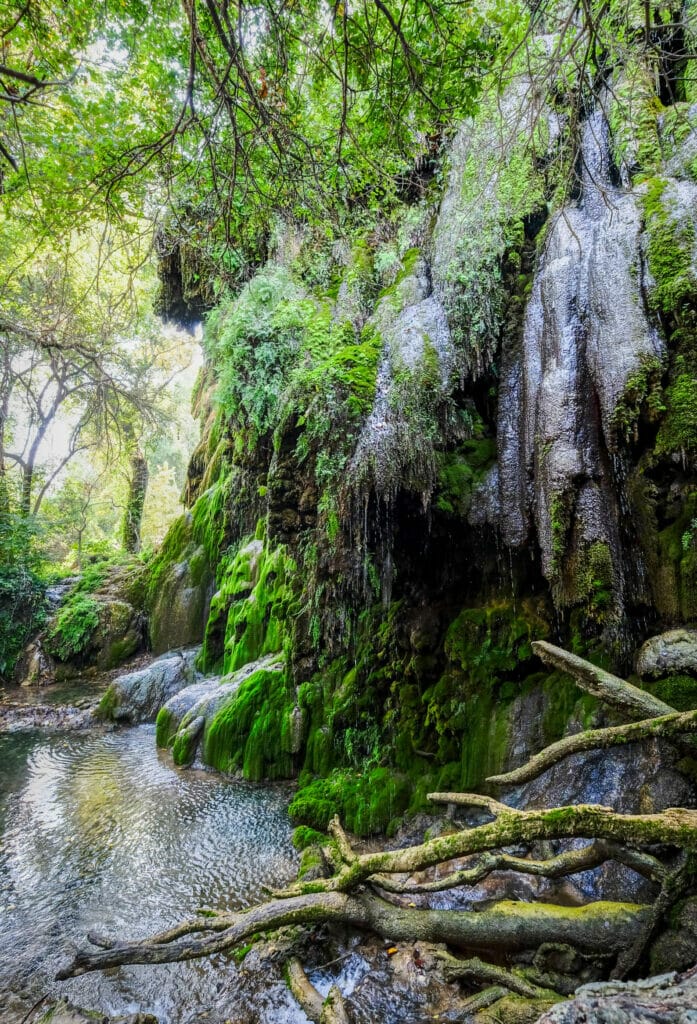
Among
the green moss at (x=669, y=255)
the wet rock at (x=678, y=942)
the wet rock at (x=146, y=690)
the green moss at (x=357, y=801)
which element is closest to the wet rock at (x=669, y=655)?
the wet rock at (x=678, y=942)

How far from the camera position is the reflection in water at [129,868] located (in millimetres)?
3141

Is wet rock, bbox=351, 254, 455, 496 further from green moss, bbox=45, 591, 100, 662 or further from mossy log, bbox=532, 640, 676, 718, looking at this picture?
green moss, bbox=45, 591, 100, 662

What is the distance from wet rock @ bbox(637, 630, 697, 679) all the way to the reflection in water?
3.07 m

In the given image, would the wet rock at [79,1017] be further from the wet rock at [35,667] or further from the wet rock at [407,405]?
the wet rock at [35,667]

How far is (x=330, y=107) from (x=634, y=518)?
21.0 ft

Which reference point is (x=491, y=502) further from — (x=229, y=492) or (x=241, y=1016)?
(x=229, y=492)

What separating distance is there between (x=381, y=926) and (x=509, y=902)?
2.78 feet

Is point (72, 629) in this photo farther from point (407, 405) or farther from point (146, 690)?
point (407, 405)

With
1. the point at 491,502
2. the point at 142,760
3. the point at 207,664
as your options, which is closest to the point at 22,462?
the point at 207,664

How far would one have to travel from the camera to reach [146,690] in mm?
9492

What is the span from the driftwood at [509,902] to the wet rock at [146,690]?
612 cm

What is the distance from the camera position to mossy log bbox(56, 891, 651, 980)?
2.75 meters

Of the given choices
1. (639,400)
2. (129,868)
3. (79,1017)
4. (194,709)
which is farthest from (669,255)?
(194,709)

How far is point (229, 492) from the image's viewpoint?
406 inches
